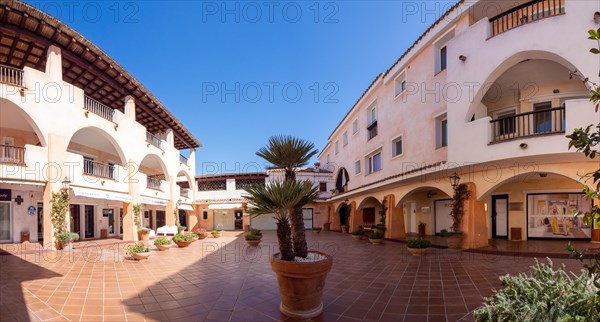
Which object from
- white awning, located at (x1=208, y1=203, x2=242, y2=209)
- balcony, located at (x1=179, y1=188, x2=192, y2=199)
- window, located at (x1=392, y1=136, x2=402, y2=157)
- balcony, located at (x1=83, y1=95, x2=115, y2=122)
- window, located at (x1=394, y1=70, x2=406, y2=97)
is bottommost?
white awning, located at (x1=208, y1=203, x2=242, y2=209)

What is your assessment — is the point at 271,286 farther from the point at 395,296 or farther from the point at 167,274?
the point at 167,274

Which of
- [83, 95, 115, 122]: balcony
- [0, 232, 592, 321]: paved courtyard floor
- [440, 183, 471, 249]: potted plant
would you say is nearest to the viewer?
[0, 232, 592, 321]: paved courtyard floor

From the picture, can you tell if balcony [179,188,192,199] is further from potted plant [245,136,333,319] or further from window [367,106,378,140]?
potted plant [245,136,333,319]

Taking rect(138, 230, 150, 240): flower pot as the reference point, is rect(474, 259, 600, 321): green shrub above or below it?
above

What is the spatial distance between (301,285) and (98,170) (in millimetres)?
16511

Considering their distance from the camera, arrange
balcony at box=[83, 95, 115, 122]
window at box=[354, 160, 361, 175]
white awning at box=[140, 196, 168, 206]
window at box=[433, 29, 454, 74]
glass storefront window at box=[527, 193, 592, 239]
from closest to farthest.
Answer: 1. window at box=[433, 29, 454, 74]
2. glass storefront window at box=[527, 193, 592, 239]
3. balcony at box=[83, 95, 115, 122]
4. white awning at box=[140, 196, 168, 206]
5. window at box=[354, 160, 361, 175]

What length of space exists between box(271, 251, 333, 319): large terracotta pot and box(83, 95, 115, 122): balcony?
15687 mm

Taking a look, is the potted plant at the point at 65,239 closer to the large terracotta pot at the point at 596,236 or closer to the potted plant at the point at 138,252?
the potted plant at the point at 138,252

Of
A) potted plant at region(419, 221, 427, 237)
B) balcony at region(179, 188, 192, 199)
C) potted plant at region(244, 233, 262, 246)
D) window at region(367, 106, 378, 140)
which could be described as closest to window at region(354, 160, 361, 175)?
window at region(367, 106, 378, 140)

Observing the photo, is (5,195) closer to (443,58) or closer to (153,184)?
(153,184)

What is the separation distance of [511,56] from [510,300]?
9.82m

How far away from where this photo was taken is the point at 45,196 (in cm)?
1335

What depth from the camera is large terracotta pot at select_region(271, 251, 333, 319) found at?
5094mm

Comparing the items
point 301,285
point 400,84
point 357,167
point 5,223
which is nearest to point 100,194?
point 5,223
